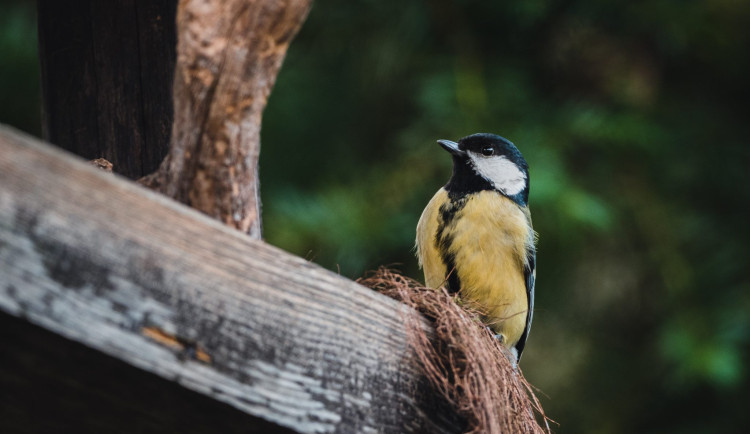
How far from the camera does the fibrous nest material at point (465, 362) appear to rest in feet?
4.76

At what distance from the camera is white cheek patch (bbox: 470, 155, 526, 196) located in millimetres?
2846

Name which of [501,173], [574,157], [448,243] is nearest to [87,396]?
[448,243]

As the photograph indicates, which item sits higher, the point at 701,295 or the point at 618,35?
the point at 618,35

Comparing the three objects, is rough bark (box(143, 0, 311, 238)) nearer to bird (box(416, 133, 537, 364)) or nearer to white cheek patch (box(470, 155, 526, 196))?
bird (box(416, 133, 537, 364))

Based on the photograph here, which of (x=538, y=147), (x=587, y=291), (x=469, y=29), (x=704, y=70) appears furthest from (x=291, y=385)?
(x=704, y=70)

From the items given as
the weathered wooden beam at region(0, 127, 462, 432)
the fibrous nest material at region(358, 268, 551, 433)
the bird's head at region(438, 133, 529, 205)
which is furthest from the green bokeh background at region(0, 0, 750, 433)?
the weathered wooden beam at region(0, 127, 462, 432)

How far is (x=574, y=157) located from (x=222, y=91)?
124 inches

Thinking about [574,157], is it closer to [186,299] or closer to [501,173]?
[501,173]

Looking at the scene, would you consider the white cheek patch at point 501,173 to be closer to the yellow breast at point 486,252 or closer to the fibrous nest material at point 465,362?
the yellow breast at point 486,252

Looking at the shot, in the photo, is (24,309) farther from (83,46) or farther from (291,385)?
(83,46)

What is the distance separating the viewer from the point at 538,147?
3781 millimetres

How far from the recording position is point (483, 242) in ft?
8.41

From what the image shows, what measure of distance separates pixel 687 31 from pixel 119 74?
303 cm

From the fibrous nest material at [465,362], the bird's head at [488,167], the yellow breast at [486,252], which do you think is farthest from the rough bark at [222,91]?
the bird's head at [488,167]
